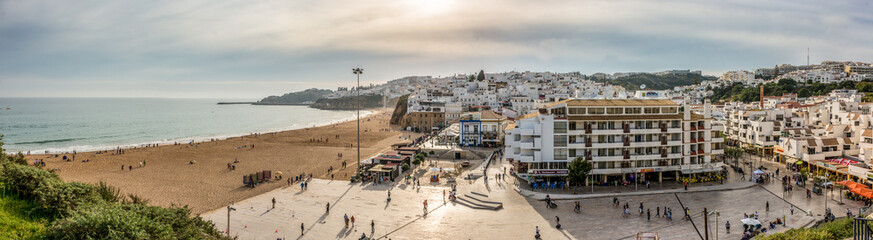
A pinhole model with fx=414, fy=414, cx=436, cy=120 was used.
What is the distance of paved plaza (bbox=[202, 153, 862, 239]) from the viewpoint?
74.5ft

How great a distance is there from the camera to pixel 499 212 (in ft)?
86.5

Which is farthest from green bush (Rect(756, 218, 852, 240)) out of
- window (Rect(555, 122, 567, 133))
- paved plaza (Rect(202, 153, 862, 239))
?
window (Rect(555, 122, 567, 133))

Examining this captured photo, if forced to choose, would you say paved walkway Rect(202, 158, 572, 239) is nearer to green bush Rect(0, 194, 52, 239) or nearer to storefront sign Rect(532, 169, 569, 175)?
storefront sign Rect(532, 169, 569, 175)

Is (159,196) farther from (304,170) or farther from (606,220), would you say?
(606,220)

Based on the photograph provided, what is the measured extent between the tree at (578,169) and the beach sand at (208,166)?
1925 cm

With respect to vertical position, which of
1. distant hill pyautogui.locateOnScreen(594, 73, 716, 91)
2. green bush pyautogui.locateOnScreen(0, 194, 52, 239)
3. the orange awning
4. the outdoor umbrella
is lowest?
the outdoor umbrella

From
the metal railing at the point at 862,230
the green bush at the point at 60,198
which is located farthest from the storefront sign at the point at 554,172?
the green bush at the point at 60,198

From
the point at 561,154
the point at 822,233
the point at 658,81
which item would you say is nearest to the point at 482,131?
the point at 561,154

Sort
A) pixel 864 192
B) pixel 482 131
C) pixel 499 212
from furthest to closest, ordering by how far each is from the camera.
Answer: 1. pixel 482 131
2. pixel 499 212
3. pixel 864 192

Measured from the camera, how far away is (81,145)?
225ft

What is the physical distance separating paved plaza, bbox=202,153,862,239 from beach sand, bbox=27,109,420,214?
5386 mm

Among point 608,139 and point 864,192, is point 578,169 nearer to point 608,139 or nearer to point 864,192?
point 608,139

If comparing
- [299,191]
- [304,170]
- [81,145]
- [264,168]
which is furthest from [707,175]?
[81,145]

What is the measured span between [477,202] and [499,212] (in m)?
2.36
